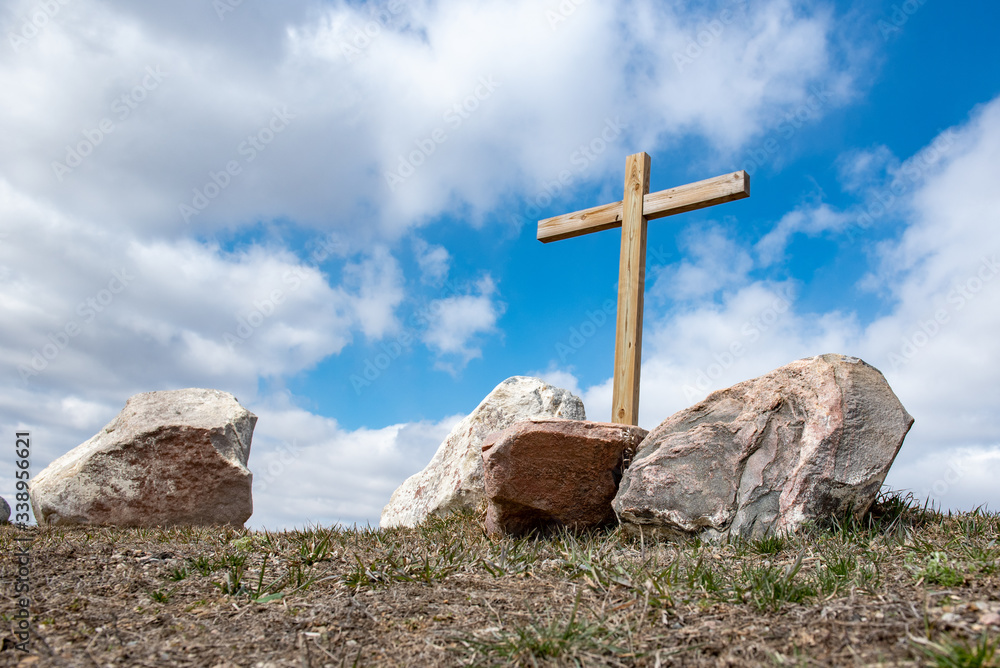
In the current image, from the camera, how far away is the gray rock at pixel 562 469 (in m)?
5.12

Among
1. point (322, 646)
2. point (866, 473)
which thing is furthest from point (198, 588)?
point (866, 473)

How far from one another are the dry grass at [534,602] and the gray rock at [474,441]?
1.93 meters

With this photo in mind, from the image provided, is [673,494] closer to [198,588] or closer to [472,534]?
[472,534]

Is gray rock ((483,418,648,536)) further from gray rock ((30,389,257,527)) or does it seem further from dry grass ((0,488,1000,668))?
gray rock ((30,389,257,527))

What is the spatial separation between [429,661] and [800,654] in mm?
1516

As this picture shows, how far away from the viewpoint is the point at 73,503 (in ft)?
24.7

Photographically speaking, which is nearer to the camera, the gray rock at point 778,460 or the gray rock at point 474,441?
the gray rock at point 778,460

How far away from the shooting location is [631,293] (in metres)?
7.02

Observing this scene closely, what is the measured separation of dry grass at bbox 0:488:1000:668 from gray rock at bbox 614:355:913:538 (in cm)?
20

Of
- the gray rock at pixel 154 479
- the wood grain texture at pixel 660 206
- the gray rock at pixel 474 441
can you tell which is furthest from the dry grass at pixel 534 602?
the wood grain texture at pixel 660 206

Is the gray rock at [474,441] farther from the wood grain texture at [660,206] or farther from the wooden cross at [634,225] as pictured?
the wood grain texture at [660,206]

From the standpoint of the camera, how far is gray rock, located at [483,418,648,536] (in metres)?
5.12

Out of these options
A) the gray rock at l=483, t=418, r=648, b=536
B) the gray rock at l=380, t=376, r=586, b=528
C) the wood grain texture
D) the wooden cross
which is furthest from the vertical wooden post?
the gray rock at l=483, t=418, r=648, b=536

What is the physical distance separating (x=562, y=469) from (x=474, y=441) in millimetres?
2080
